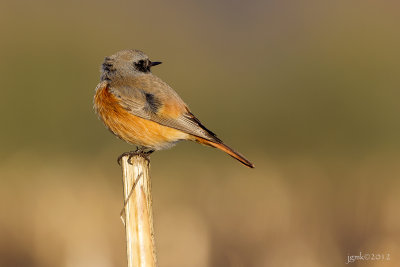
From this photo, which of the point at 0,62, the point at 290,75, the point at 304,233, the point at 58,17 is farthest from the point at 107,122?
the point at 58,17

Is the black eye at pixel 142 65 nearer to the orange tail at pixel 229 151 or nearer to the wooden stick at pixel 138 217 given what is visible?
the orange tail at pixel 229 151

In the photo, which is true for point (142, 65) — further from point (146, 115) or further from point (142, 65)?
point (146, 115)

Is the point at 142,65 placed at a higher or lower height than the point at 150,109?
higher

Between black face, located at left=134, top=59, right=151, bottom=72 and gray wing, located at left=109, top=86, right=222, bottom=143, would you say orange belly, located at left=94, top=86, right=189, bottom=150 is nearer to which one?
gray wing, located at left=109, top=86, right=222, bottom=143

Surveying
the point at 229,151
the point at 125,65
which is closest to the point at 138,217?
the point at 229,151

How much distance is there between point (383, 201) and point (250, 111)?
221 inches

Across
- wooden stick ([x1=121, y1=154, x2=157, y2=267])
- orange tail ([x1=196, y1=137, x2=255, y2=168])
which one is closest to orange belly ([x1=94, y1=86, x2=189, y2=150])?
orange tail ([x1=196, y1=137, x2=255, y2=168])

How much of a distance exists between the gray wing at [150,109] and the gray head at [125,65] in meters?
0.25

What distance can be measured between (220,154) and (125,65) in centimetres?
548

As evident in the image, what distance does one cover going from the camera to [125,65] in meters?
7.97

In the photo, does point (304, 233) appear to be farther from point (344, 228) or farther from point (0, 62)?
point (0, 62)

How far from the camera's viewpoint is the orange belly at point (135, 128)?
25.1ft

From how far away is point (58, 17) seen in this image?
22875mm

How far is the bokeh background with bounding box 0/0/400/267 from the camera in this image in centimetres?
929
